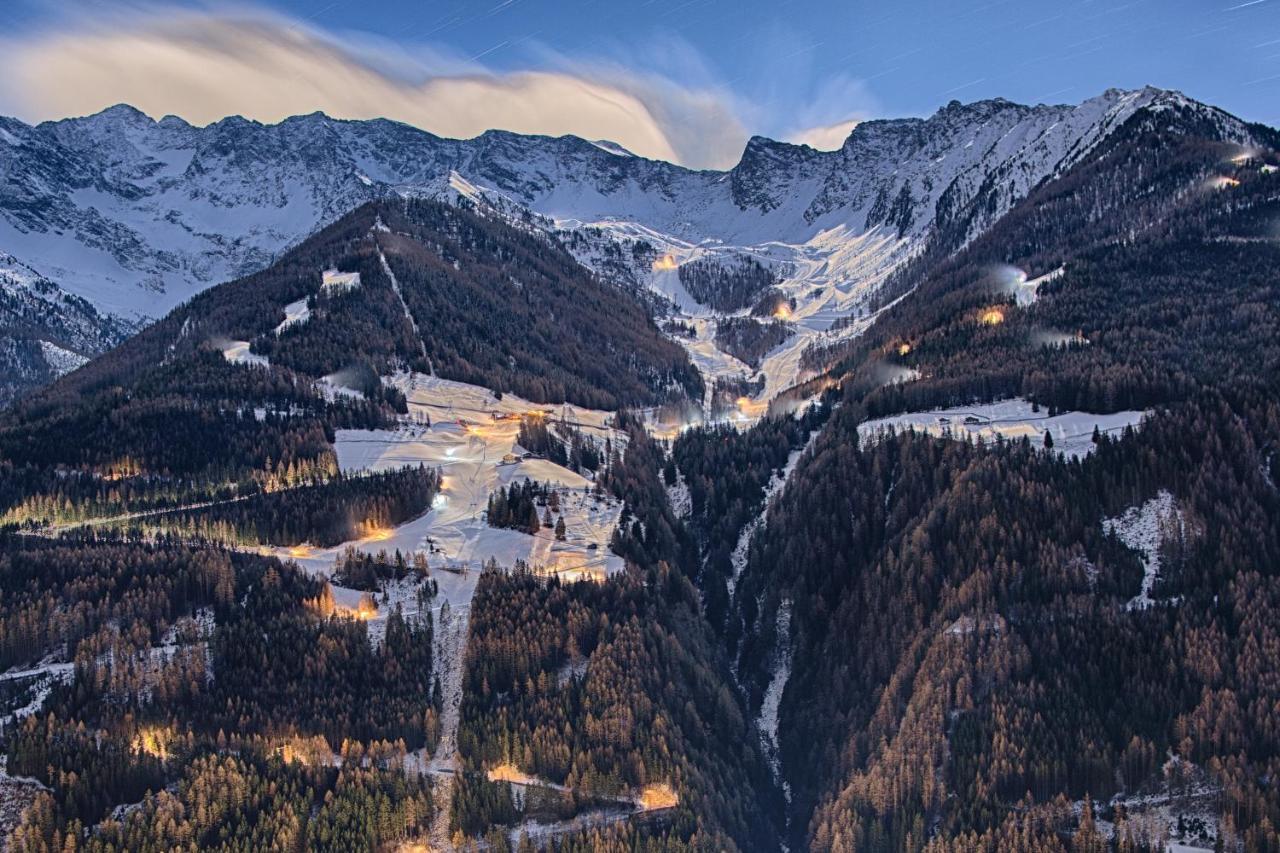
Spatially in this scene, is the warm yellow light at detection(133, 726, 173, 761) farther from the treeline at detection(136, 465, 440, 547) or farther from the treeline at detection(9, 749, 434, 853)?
the treeline at detection(136, 465, 440, 547)

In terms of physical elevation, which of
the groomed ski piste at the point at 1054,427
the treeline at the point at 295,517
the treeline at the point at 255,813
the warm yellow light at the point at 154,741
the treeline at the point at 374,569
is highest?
the groomed ski piste at the point at 1054,427

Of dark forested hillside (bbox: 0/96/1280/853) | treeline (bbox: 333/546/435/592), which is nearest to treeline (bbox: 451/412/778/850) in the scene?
dark forested hillside (bbox: 0/96/1280/853)

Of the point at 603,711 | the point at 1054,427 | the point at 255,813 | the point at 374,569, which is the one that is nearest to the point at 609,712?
the point at 603,711

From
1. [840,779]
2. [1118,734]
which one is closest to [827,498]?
[840,779]

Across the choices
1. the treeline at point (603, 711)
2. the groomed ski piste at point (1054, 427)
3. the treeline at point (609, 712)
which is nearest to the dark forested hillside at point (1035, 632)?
the groomed ski piste at point (1054, 427)

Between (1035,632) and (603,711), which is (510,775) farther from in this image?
(1035,632)

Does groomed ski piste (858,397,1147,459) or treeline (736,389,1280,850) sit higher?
groomed ski piste (858,397,1147,459)

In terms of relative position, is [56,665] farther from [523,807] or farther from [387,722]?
[523,807]

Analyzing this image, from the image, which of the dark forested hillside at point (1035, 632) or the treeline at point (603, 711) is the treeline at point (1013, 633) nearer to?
the dark forested hillside at point (1035, 632)
